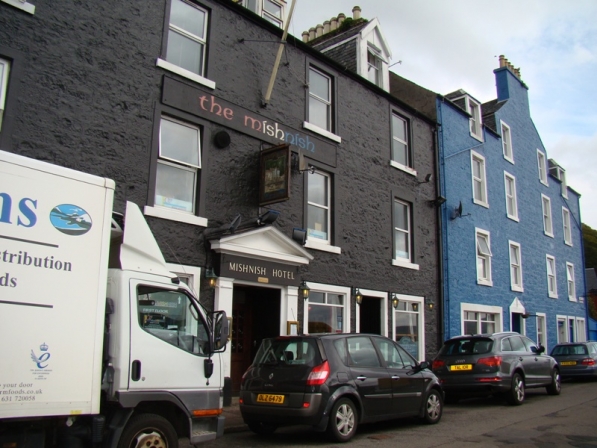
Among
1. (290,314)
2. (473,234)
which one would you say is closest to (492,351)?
(290,314)

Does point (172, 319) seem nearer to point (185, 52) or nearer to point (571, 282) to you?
point (185, 52)

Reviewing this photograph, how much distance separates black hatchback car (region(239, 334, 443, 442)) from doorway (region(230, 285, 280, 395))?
3750mm

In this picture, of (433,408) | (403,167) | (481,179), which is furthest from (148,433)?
(481,179)

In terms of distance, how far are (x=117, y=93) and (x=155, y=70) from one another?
1.09 meters

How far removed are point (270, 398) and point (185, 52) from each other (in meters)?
7.53

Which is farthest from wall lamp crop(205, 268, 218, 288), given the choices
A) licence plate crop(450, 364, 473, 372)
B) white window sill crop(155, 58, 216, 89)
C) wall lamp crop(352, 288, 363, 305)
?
licence plate crop(450, 364, 473, 372)

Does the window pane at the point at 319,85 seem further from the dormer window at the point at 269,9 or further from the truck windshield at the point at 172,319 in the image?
the truck windshield at the point at 172,319

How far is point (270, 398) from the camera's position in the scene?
8602mm

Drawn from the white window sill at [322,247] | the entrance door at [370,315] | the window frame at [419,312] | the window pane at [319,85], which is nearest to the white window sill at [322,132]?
the window pane at [319,85]

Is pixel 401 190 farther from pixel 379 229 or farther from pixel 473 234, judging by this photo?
pixel 473 234

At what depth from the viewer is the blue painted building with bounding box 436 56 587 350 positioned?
1988cm

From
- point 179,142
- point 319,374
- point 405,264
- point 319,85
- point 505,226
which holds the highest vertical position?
point 319,85

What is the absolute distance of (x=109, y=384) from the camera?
605 cm

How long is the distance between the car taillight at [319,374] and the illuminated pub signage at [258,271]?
150 inches
